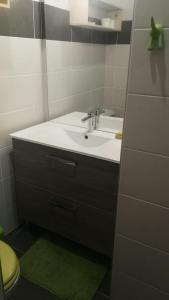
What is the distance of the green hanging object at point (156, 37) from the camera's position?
0.73 meters

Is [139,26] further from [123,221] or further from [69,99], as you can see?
[69,99]

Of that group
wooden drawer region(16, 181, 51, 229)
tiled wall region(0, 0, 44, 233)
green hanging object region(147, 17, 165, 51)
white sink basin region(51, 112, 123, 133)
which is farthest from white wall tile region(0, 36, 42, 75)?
green hanging object region(147, 17, 165, 51)

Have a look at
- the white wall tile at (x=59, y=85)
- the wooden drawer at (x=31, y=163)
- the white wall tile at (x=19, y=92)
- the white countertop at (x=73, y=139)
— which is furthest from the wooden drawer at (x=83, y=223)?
the white wall tile at (x=59, y=85)

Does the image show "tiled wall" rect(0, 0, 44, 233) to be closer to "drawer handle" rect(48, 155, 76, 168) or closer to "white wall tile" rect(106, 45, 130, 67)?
"drawer handle" rect(48, 155, 76, 168)

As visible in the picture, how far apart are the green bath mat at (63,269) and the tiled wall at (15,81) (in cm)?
35

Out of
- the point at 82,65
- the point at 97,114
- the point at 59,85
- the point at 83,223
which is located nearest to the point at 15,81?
the point at 59,85

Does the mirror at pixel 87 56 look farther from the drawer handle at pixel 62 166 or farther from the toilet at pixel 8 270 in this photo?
the toilet at pixel 8 270

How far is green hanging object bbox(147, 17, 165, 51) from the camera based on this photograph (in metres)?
0.73

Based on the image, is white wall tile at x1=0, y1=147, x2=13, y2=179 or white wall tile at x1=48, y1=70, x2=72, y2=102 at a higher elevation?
white wall tile at x1=48, y1=70, x2=72, y2=102

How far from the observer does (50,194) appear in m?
1.59

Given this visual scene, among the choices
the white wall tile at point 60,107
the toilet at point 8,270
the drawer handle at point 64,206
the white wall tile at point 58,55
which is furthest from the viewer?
the white wall tile at point 60,107

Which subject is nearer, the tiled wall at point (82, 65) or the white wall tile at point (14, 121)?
the tiled wall at point (82, 65)

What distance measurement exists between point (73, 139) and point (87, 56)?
0.58 meters

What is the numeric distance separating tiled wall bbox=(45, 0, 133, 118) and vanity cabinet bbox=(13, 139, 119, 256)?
49cm
